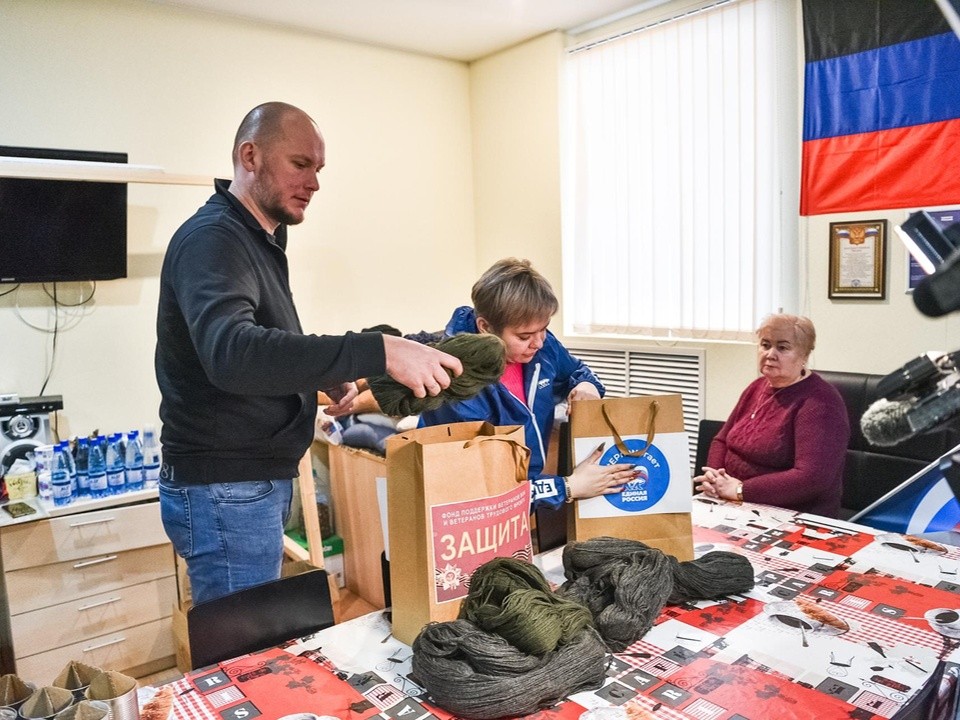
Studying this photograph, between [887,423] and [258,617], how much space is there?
1.04 m

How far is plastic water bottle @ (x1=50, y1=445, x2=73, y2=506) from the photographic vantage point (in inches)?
102

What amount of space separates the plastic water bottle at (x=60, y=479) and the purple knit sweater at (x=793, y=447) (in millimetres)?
2258

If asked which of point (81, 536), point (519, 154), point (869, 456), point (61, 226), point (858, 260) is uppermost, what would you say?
point (519, 154)

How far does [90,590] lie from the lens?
8.57ft

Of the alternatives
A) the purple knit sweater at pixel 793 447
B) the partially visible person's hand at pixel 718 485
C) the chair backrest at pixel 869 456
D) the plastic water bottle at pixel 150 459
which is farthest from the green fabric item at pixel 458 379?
the plastic water bottle at pixel 150 459

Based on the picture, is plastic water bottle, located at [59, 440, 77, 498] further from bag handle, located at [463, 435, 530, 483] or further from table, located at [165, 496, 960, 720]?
bag handle, located at [463, 435, 530, 483]

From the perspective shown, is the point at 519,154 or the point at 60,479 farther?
the point at 519,154

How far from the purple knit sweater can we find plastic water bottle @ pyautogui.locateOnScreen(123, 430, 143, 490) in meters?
2.09

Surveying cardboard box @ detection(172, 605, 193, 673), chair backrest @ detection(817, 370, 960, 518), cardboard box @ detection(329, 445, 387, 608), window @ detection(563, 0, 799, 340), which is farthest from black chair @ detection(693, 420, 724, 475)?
cardboard box @ detection(172, 605, 193, 673)

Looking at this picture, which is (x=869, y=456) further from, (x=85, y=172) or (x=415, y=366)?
(x=85, y=172)

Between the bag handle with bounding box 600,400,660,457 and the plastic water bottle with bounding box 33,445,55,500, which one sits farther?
the plastic water bottle with bounding box 33,445,55,500

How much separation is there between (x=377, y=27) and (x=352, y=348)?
118 inches

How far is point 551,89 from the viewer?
157 inches

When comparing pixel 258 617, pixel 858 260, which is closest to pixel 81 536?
pixel 258 617
